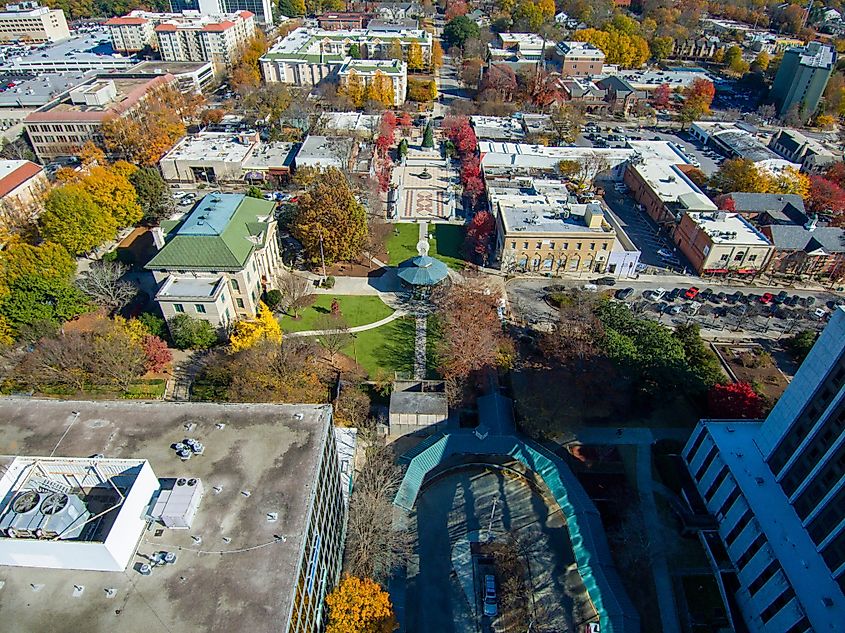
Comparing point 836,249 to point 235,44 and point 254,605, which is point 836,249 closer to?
point 254,605

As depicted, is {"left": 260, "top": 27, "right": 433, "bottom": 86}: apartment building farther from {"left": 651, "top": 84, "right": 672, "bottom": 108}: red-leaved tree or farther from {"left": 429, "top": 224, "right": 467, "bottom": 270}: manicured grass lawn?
{"left": 429, "top": 224, "right": 467, "bottom": 270}: manicured grass lawn

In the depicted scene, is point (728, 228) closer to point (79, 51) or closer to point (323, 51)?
point (323, 51)

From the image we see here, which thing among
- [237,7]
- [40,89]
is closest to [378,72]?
[40,89]

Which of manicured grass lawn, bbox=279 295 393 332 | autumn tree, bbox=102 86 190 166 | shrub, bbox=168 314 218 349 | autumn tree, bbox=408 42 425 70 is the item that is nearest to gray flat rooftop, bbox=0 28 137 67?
autumn tree, bbox=102 86 190 166

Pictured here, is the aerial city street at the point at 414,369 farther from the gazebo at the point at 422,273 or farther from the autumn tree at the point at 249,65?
the autumn tree at the point at 249,65

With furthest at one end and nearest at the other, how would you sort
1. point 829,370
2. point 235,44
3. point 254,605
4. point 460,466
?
point 235,44 → point 460,466 → point 829,370 → point 254,605

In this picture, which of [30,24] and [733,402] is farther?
[30,24]

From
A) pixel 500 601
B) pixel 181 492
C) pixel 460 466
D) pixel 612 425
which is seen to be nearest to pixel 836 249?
pixel 612 425
